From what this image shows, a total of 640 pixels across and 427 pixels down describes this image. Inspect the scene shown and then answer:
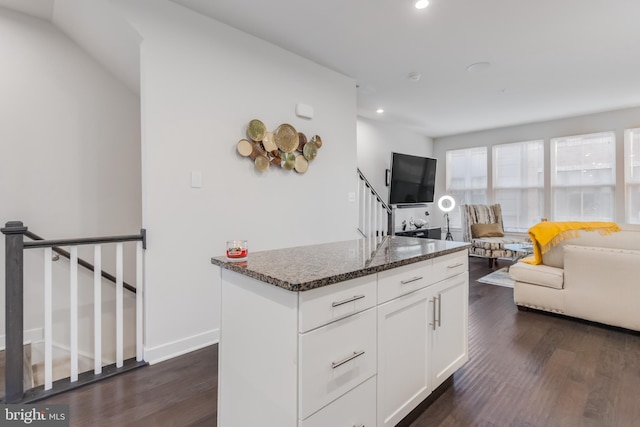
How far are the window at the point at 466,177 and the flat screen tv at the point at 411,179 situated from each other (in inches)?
31.3

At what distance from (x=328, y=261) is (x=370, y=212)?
2928mm

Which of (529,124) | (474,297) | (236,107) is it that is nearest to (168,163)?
(236,107)

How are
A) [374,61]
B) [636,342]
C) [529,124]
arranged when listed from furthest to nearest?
[529,124] → [374,61] → [636,342]

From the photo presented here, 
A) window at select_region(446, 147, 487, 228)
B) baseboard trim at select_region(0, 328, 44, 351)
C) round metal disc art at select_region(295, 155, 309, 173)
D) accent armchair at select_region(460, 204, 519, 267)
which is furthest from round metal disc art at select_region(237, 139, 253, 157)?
window at select_region(446, 147, 487, 228)

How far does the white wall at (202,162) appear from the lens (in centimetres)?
221

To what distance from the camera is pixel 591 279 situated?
2799 mm

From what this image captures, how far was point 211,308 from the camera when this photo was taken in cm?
253

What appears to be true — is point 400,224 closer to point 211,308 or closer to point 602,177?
point 602,177

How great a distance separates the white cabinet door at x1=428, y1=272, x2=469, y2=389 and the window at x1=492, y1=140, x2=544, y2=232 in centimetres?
499

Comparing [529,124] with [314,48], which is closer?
[314,48]

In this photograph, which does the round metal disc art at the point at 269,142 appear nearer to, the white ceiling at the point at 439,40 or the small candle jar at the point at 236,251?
the white ceiling at the point at 439,40

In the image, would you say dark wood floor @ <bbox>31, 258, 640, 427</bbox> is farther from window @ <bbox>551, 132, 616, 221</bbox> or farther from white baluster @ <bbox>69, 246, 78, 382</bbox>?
window @ <bbox>551, 132, 616, 221</bbox>

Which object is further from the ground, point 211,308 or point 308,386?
point 308,386

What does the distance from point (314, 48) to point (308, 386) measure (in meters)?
2.88
